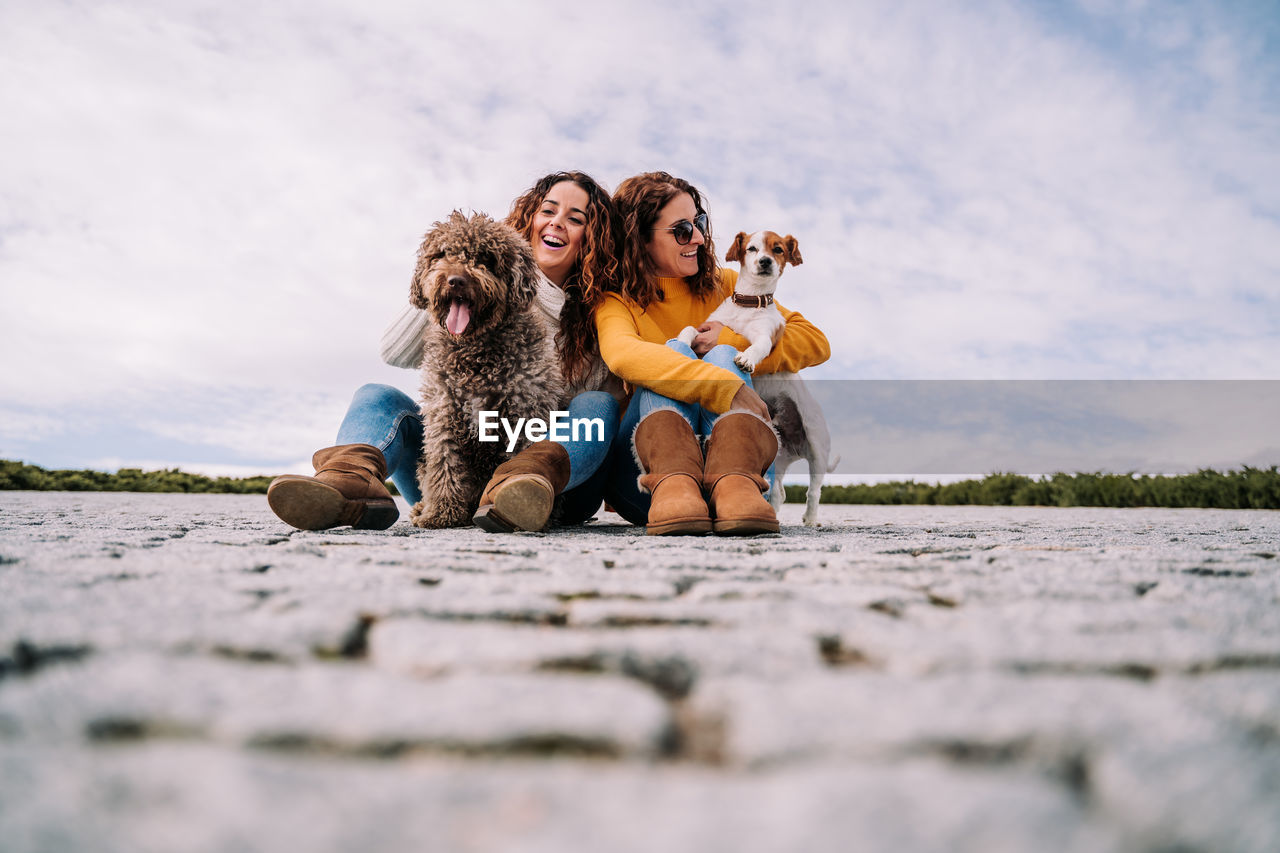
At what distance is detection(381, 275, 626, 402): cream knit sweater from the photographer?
14.8 feet

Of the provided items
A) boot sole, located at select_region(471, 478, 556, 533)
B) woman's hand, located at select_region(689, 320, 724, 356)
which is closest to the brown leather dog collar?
woman's hand, located at select_region(689, 320, 724, 356)

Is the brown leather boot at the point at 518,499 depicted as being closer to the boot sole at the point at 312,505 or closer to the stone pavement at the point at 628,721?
the boot sole at the point at 312,505

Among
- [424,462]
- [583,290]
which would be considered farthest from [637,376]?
[424,462]

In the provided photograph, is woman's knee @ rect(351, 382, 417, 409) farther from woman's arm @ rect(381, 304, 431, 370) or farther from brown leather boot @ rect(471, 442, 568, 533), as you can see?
brown leather boot @ rect(471, 442, 568, 533)

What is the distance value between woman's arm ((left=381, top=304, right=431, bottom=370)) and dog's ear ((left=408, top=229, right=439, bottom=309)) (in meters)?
0.14

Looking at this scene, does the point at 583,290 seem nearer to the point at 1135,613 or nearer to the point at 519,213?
the point at 519,213

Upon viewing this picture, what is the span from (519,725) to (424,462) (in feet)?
12.0

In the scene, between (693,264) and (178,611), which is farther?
(693,264)

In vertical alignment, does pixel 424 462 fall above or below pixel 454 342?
below

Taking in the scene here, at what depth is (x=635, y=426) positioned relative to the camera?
4.12 m

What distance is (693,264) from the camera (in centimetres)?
511

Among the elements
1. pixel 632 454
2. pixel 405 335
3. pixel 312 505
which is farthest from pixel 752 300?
pixel 312 505

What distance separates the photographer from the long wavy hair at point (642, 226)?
4738 mm

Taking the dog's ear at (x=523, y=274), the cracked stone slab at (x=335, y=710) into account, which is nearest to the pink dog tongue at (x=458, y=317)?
the dog's ear at (x=523, y=274)
